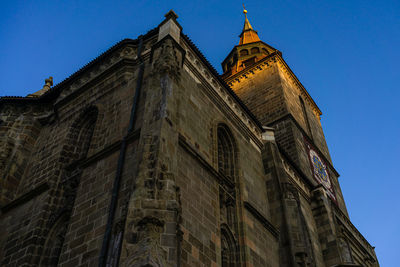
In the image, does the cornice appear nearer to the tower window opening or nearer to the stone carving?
the stone carving

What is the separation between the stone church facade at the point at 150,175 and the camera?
23.5ft

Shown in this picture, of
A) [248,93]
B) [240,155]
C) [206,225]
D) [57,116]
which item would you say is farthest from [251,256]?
[248,93]

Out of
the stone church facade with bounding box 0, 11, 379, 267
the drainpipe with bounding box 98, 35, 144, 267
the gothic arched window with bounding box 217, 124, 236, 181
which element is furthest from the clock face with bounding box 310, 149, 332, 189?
the drainpipe with bounding box 98, 35, 144, 267

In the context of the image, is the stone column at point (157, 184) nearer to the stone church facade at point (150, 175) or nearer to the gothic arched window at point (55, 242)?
the stone church facade at point (150, 175)

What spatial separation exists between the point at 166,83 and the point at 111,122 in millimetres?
2036

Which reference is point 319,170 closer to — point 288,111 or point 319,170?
point 319,170

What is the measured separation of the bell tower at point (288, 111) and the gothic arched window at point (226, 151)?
7.32 m

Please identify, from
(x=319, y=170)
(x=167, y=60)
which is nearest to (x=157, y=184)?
(x=167, y=60)

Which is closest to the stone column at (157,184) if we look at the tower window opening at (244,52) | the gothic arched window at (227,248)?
the gothic arched window at (227,248)

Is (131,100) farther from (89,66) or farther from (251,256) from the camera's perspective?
(251,256)

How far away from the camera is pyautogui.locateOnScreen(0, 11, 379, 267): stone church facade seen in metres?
7.18

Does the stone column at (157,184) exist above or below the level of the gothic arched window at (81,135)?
below

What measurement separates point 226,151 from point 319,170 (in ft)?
35.8

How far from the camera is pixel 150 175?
23.3ft
